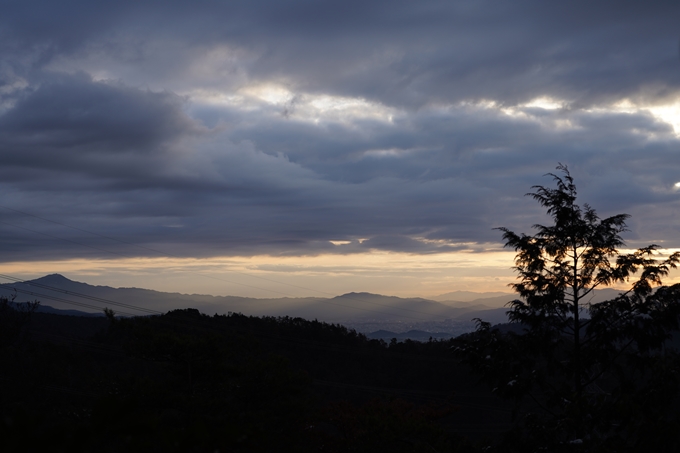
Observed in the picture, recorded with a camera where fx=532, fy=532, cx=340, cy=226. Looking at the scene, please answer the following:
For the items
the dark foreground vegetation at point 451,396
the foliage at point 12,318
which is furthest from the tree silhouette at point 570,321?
the foliage at point 12,318

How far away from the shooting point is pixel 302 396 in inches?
1238

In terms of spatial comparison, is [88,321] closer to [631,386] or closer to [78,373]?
[78,373]

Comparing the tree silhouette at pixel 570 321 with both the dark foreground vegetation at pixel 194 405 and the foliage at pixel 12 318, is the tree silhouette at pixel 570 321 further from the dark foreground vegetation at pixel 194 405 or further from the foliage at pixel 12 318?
the foliage at pixel 12 318

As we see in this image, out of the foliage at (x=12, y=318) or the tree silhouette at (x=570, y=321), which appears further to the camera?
the foliage at (x=12, y=318)

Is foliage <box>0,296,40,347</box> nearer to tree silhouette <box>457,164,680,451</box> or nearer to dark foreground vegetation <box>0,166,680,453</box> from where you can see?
dark foreground vegetation <box>0,166,680,453</box>

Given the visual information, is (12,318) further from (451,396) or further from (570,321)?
(570,321)

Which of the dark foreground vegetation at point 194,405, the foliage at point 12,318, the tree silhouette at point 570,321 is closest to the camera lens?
the dark foreground vegetation at point 194,405

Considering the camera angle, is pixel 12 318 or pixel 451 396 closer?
pixel 451 396

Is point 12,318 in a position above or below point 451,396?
above

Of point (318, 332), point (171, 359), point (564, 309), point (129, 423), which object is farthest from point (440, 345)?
point (129, 423)

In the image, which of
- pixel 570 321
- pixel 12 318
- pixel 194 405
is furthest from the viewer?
pixel 12 318

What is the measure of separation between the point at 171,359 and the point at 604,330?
21.0 m

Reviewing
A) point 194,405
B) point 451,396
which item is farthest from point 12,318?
point 451,396

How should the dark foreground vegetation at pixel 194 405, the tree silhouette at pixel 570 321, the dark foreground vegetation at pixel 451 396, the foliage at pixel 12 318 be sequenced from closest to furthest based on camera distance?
1. the dark foreground vegetation at pixel 194 405
2. the dark foreground vegetation at pixel 451 396
3. the tree silhouette at pixel 570 321
4. the foliage at pixel 12 318
